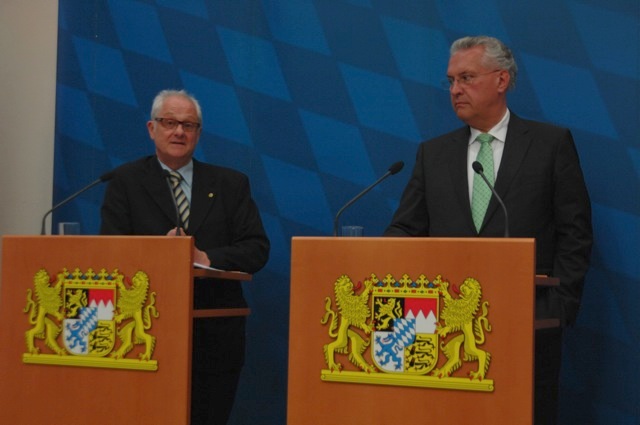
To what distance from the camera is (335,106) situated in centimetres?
501

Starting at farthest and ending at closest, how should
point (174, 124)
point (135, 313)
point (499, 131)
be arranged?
point (174, 124), point (499, 131), point (135, 313)

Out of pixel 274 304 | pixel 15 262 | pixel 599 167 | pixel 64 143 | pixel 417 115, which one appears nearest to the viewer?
pixel 15 262

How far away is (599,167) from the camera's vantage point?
4.44 metres

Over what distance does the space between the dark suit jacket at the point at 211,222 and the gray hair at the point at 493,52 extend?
1.17 meters

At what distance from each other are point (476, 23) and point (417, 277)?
6.80ft

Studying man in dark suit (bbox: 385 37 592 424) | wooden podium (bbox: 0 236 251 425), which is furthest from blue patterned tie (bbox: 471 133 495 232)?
wooden podium (bbox: 0 236 251 425)

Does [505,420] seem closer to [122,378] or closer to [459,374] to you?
[459,374]

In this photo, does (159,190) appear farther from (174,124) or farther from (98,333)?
(98,333)

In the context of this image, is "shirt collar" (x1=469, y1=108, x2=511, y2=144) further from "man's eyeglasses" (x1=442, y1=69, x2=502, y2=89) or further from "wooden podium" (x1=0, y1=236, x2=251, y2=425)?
"wooden podium" (x1=0, y1=236, x2=251, y2=425)

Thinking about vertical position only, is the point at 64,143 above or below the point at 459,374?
above

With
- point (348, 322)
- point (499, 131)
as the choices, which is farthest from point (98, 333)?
point (499, 131)

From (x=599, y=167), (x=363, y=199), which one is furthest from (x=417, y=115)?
(x=599, y=167)

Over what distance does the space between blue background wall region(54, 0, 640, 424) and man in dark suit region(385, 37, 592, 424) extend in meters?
0.52

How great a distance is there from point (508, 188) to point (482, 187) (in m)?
0.10
